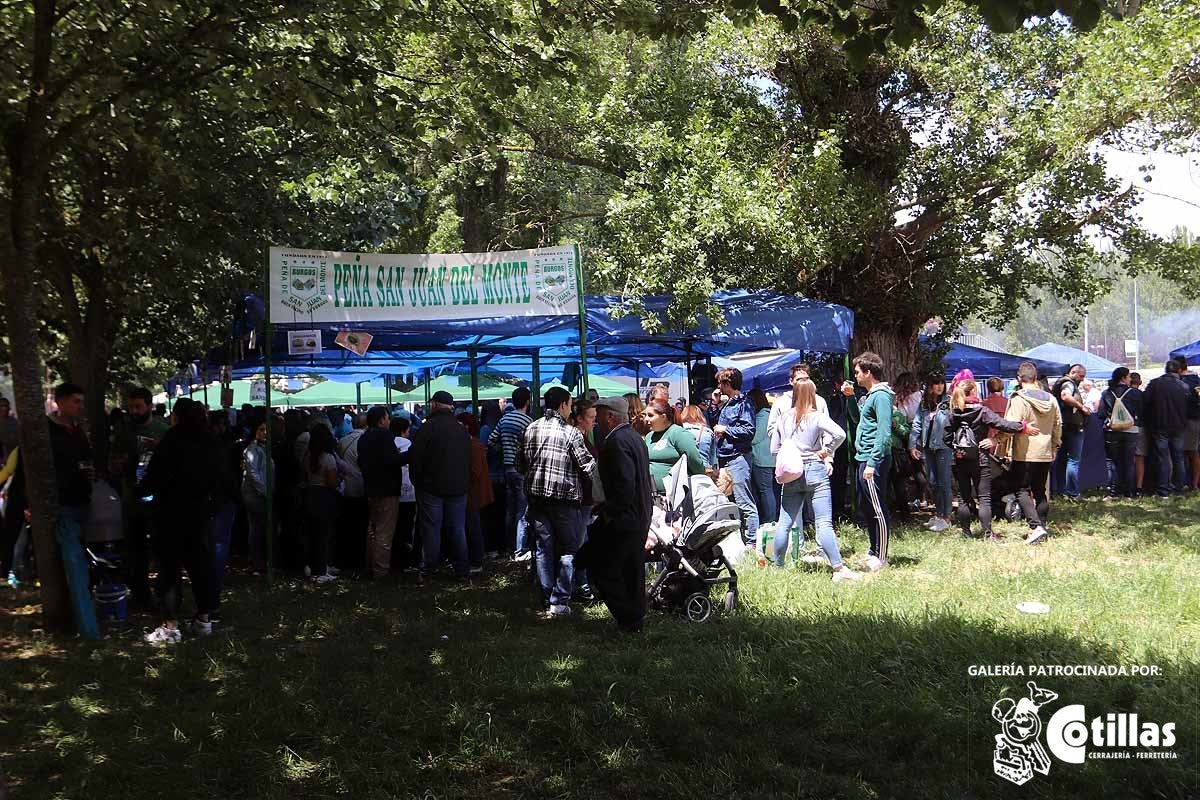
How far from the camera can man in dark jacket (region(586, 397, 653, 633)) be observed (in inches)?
275

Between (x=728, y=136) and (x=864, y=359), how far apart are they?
15.0 ft

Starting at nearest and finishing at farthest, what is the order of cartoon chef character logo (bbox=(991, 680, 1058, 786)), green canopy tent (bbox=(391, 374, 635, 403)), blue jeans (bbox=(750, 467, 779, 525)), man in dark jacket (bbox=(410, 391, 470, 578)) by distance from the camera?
cartoon chef character logo (bbox=(991, 680, 1058, 786))
man in dark jacket (bbox=(410, 391, 470, 578))
blue jeans (bbox=(750, 467, 779, 525))
green canopy tent (bbox=(391, 374, 635, 403))

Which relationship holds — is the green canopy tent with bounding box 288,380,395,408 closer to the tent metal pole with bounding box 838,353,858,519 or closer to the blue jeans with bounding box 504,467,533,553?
the blue jeans with bounding box 504,467,533,553

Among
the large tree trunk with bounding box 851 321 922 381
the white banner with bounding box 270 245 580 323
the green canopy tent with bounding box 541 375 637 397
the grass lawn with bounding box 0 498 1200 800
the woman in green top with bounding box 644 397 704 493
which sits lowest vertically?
the grass lawn with bounding box 0 498 1200 800

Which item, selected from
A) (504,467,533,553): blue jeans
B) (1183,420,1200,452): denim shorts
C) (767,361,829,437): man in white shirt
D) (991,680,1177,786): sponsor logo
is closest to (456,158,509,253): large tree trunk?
(504,467,533,553): blue jeans

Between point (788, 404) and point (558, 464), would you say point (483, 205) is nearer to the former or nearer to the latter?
point (788, 404)

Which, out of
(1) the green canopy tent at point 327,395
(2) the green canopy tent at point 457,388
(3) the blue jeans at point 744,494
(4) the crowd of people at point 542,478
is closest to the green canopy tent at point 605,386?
Answer: (2) the green canopy tent at point 457,388

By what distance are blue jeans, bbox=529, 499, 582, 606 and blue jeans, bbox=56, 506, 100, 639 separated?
3.33 metres

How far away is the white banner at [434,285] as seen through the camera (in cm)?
918

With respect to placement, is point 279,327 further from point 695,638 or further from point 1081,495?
point 1081,495

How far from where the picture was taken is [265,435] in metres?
9.72

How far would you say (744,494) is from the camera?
1004 centimetres

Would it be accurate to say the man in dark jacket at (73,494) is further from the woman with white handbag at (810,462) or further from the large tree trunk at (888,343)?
the large tree trunk at (888,343)

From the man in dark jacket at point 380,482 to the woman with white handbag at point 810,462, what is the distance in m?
3.69
